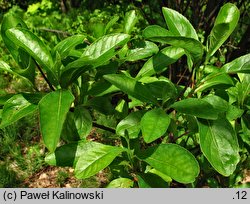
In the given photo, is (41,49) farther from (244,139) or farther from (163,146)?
(244,139)

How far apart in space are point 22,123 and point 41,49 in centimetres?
247

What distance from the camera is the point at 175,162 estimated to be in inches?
50.6

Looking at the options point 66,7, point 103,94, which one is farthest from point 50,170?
point 66,7

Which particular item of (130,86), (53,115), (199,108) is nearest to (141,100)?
(130,86)

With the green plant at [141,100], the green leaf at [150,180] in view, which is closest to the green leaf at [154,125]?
the green plant at [141,100]

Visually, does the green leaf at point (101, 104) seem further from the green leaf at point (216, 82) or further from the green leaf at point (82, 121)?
the green leaf at point (216, 82)

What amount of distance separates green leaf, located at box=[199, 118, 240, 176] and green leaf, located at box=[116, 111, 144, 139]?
24 cm

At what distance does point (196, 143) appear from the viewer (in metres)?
1.95

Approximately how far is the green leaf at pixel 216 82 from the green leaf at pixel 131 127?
254 millimetres

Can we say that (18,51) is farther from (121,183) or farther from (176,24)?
(121,183)

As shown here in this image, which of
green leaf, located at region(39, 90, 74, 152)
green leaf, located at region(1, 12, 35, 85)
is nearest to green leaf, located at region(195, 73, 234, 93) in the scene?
green leaf, located at region(39, 90, 74, 152)

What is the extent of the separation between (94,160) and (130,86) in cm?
29

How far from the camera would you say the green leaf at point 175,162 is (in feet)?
4.06

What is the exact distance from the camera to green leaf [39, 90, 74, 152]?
111 centimetres
